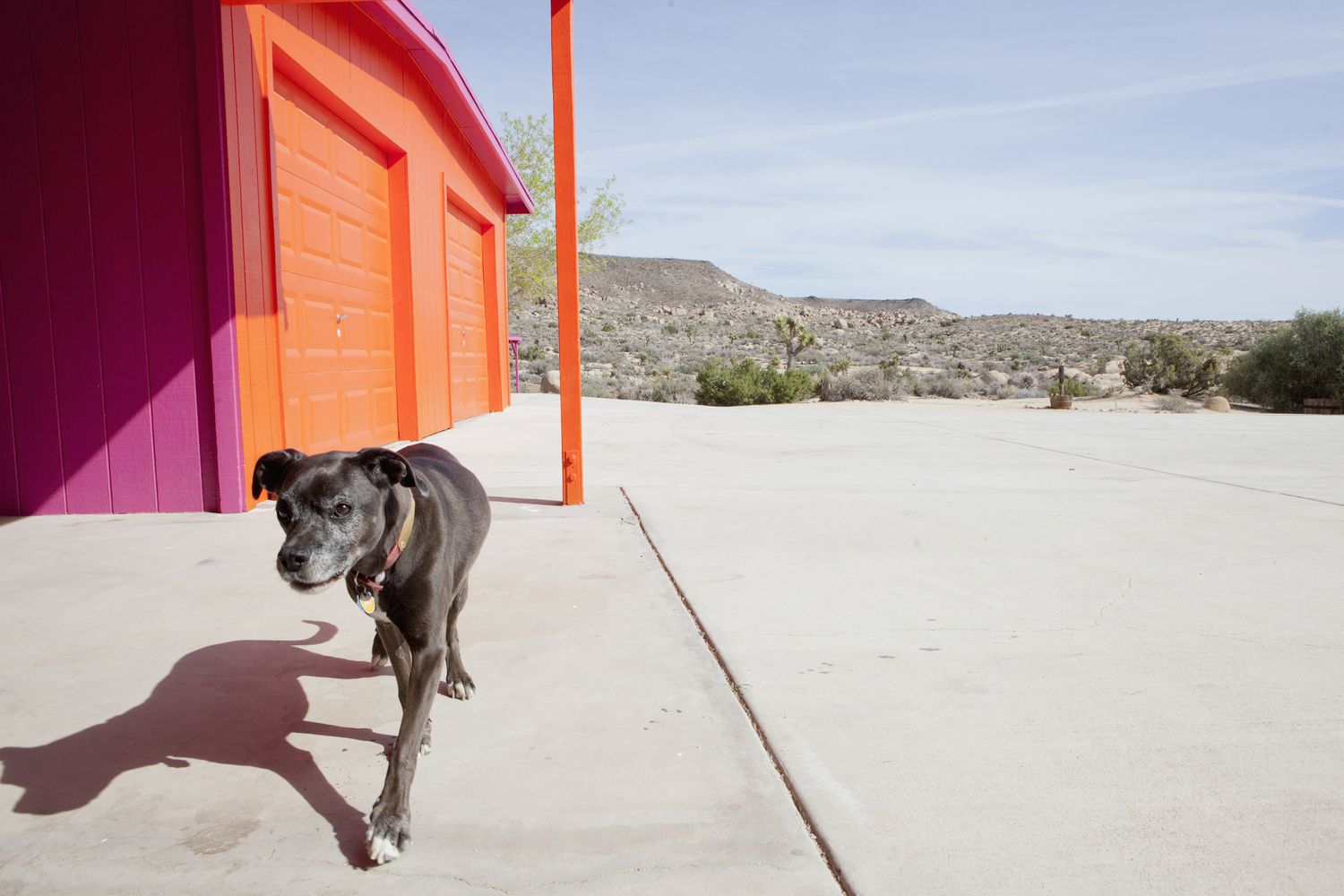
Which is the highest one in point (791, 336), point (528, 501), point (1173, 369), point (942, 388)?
point (791, 336)

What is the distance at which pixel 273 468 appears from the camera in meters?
2.50

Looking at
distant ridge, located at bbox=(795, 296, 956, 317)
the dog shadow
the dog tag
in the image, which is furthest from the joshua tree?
A: distant ridge, located at bbox=(795, 296, 956, 317)

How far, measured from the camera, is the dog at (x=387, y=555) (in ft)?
7.22

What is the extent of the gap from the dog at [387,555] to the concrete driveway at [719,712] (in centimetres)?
14

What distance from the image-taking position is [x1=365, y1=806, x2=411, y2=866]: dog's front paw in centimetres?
213

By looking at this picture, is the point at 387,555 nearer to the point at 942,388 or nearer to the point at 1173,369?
the point at 942,388

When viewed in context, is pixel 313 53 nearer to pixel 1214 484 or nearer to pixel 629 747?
pixel 629 747

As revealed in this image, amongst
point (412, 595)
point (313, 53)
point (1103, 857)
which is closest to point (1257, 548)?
point (1103, 857)

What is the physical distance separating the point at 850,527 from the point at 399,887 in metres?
4.17

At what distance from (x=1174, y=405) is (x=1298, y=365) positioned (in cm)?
357

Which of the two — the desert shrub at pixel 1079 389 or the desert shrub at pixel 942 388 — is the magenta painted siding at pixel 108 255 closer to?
the desert shrub at pixel 942 388

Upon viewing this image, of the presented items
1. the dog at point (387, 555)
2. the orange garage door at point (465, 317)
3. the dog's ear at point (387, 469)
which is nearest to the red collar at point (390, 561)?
the dog at point (387, 555)

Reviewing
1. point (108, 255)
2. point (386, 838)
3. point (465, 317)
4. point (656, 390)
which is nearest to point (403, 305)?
point (465, 317)

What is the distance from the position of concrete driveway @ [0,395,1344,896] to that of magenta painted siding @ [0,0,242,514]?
57 cm
